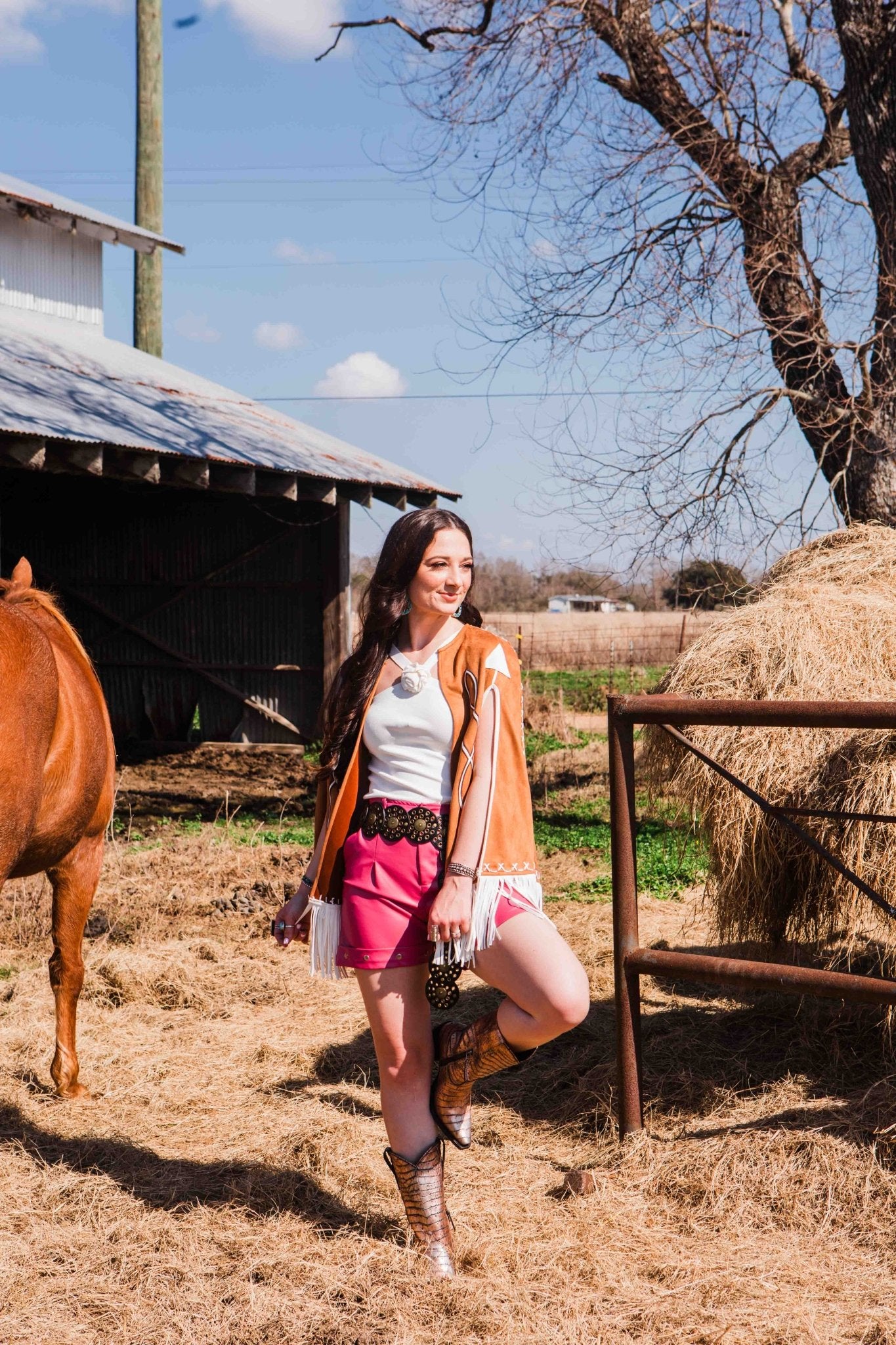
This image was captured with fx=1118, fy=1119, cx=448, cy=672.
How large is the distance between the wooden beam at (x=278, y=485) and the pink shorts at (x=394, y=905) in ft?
26.3

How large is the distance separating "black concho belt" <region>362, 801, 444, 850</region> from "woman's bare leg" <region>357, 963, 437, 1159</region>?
0.29 meters

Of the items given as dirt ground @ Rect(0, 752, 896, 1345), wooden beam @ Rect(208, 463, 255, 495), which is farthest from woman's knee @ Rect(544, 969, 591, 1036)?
wooden beam @ Rect(208, 463, 255, 495)

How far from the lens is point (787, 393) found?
686cm

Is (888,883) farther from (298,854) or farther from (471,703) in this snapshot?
(298,854)

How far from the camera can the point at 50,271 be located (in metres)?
13.2

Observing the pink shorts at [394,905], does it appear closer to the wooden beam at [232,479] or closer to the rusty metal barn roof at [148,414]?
the rusty metal barn roof at [148,414]

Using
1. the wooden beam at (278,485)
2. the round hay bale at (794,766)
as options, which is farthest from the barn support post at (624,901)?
the wooden beam at (278,485)

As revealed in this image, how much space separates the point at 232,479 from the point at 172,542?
3.38 meters

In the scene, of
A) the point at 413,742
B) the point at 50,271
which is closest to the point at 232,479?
the point at 50,271

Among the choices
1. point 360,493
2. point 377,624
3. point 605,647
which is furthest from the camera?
point 605,647

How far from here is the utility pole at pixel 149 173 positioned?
14.0 m

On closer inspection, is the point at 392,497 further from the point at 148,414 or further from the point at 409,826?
the point at 409,826

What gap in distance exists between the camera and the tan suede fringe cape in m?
2.43

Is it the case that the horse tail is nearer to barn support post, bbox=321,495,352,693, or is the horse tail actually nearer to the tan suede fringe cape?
the tan suede fringe cape
